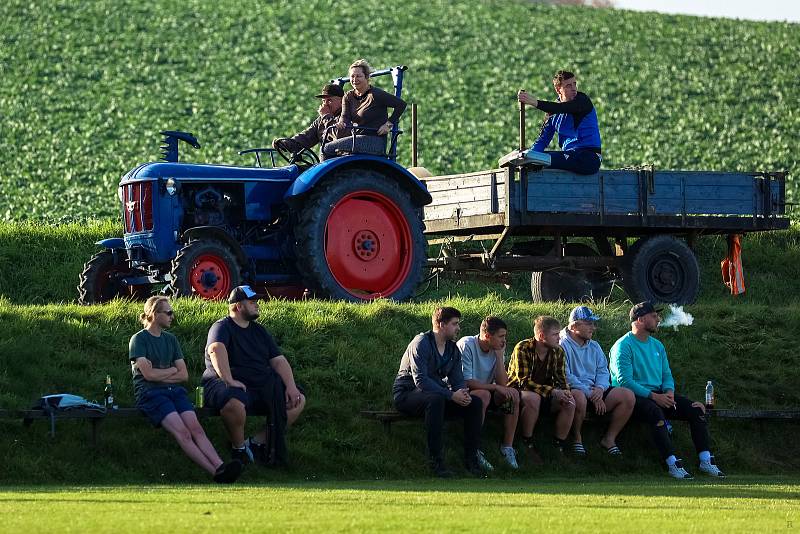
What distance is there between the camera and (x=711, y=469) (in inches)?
457

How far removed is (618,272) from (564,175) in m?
1.44

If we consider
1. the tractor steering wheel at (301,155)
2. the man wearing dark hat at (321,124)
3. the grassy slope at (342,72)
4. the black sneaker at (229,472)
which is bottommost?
the black sneaker at (229,472)

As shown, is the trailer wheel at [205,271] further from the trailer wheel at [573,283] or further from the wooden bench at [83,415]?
the trailer wheel at [573,283]

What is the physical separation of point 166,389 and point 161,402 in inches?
5.3

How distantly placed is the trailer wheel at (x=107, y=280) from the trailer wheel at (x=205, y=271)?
3.01 feet

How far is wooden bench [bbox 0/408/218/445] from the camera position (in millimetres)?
10164

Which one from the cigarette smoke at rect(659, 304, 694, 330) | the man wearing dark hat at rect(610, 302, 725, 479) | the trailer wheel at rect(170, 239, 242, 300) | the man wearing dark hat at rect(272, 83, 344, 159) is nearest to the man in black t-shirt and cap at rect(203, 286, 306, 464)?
the trailer wheel at rect(170, 239, 242, 300)

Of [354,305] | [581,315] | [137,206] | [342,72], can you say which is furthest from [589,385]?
[342,72]

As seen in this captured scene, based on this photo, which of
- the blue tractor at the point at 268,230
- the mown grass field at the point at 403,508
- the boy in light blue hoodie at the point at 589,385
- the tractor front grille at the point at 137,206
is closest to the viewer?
the mown grass field at the point at 403,508

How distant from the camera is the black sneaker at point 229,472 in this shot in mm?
9852

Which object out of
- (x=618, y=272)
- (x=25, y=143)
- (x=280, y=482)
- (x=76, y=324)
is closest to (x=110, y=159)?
(x=25, y=143)

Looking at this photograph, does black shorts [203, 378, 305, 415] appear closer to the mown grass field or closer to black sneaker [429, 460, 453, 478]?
the mown grass field

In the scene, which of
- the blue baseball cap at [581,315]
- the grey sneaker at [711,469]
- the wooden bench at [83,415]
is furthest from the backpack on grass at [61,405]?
the grey sneaker at [711,469]

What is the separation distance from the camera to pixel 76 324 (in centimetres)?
1224
